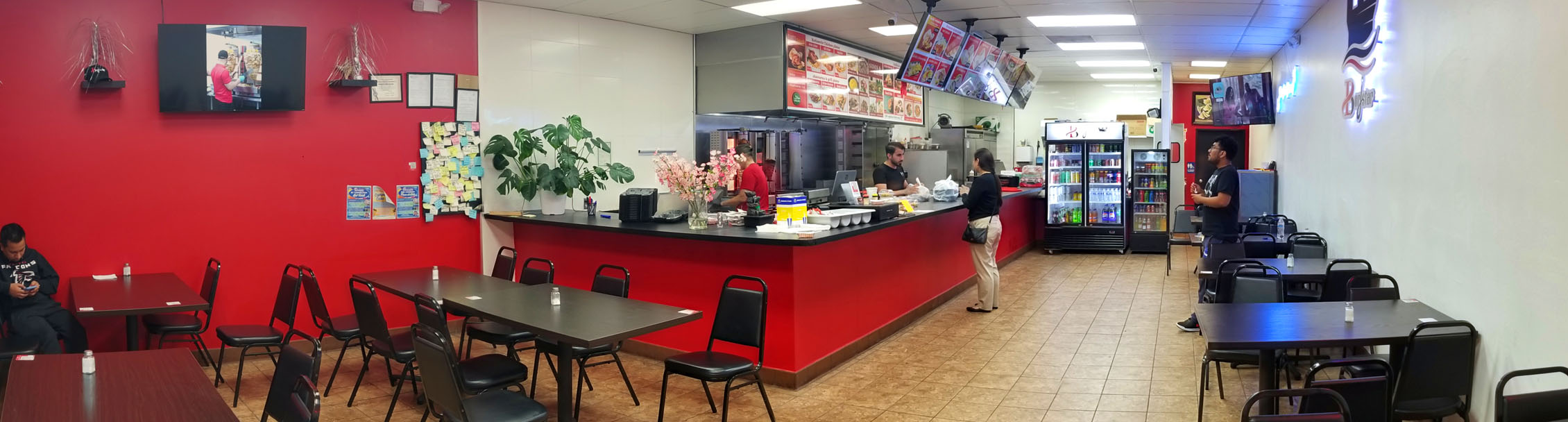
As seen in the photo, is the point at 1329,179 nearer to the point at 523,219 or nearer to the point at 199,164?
the point at 523,219

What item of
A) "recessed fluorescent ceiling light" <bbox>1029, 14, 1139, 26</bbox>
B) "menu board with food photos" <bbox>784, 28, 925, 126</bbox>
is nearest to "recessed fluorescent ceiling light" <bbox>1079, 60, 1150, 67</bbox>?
"menu board with food photos" <bbox>784, 28, 925, 126</bbox>

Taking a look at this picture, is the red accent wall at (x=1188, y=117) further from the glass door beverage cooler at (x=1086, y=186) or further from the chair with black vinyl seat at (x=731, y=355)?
the chair with black vinyl seat at (x=731, y=355)

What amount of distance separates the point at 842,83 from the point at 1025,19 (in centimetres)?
201

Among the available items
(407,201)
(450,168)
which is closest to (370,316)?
(407,201)

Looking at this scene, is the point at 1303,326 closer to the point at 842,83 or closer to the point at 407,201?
the point at 407,201

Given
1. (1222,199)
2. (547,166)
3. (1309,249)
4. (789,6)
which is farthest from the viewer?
(789,6)

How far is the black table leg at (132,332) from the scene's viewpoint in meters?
4.80

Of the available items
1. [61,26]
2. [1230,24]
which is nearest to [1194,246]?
[1230,24]

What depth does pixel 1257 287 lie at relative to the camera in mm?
4672

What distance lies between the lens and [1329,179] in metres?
6.78

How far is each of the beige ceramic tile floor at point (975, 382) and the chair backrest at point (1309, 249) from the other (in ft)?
3.04

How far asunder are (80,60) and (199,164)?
835mm

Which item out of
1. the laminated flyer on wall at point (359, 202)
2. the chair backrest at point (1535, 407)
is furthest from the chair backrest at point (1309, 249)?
the laminated flyer on wall at point (359, 202)

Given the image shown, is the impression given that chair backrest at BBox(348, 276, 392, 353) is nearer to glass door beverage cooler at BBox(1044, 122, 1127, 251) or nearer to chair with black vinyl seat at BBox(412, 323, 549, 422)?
chair with black vinyl seat at BBox(412, 323, 549, 422)
